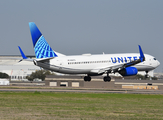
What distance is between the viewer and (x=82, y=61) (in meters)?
64.1

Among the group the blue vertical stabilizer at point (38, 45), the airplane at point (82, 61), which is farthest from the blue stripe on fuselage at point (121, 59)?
the blue vertical stabilizer at point (38, 45)

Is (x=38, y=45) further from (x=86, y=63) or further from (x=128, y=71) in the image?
(x=128, y=71)

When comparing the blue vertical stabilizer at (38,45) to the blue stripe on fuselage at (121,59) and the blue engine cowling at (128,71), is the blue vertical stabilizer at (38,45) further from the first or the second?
the blue engine cowling at (128,71)

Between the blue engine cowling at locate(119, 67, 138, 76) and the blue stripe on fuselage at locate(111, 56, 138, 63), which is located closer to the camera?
the blue engine cowling at locate(119, 67, 138, 76)

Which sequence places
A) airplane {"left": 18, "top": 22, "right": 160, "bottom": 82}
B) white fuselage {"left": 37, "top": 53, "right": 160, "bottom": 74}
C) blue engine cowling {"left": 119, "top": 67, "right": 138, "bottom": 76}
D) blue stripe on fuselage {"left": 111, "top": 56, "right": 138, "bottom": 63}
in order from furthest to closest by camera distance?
blue stripe on fuselage {"left": 111, "top": 56, "right": 138, "bottom": 63} → blue engine cowling {"left": 119, "top": 67, "right": 138, "bottom": 76} → white fuselage {"left": 37, "top": 53, "right": 160, "bottom": 74} → airplane {"left": 18, "top": 22, "right": 160, "bottom": 82}

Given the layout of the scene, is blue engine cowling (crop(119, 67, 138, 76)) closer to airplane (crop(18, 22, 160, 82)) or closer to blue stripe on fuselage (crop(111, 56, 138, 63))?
airplane (crop(18, 22, 160, 82))

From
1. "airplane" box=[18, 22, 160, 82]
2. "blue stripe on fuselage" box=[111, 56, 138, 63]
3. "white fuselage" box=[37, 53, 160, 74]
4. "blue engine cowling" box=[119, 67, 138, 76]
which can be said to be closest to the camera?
"airplane" box=[18, 22, 160, 82]

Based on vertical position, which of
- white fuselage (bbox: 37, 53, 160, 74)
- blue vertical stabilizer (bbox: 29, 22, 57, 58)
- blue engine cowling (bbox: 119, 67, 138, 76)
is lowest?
blue engine cowling (bbox: 119, 67, 138, 76)

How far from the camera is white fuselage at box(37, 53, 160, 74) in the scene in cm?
6134

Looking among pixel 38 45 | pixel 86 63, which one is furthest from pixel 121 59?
pixel 38 45

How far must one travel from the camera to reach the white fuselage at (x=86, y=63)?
61.3 meters


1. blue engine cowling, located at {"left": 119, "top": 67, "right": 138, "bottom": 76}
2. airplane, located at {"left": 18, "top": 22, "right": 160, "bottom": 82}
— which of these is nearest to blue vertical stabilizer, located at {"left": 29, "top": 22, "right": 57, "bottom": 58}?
airplane, located at {"left": 18, "top": 22, "right": 160, "bottom": 82}

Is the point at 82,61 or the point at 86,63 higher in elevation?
the point at 82,61

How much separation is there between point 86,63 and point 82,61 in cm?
98
